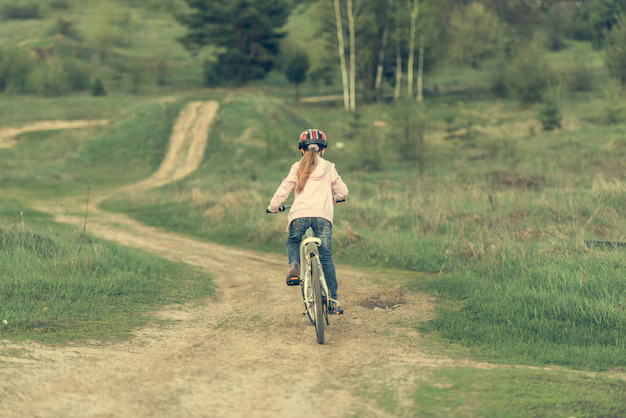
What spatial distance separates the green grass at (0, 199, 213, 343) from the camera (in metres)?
8.39

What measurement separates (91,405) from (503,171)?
A: 22.5 m

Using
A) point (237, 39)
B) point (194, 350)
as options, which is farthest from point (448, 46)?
point (194, 350)

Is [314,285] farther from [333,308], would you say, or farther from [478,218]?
[478,218]

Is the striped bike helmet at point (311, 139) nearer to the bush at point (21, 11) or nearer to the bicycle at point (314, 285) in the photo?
the bicycle at point (314, 285)

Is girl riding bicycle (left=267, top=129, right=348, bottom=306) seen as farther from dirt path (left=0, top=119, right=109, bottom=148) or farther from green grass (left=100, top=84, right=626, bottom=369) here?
dirt path (left=0, top=119, right=109, bottom=148)

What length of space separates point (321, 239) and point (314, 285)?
679mm

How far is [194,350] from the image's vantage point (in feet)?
24.6

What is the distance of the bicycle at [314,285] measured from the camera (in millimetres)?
7504

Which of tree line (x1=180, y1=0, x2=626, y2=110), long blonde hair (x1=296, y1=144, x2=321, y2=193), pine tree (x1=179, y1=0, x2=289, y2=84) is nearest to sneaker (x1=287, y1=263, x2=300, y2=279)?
long blonde hair (x1=296, y1=144, x2=321, y2=193)

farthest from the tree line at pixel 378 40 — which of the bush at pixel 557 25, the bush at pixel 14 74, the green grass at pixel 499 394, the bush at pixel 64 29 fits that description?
the green grass at pixel 499 394

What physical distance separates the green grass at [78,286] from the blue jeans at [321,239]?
2209 mm

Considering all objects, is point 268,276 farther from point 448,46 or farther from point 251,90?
point 448,46

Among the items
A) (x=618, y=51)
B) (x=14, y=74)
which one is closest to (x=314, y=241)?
(x=618, y=51)

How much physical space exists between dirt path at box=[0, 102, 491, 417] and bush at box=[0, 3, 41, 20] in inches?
4640
